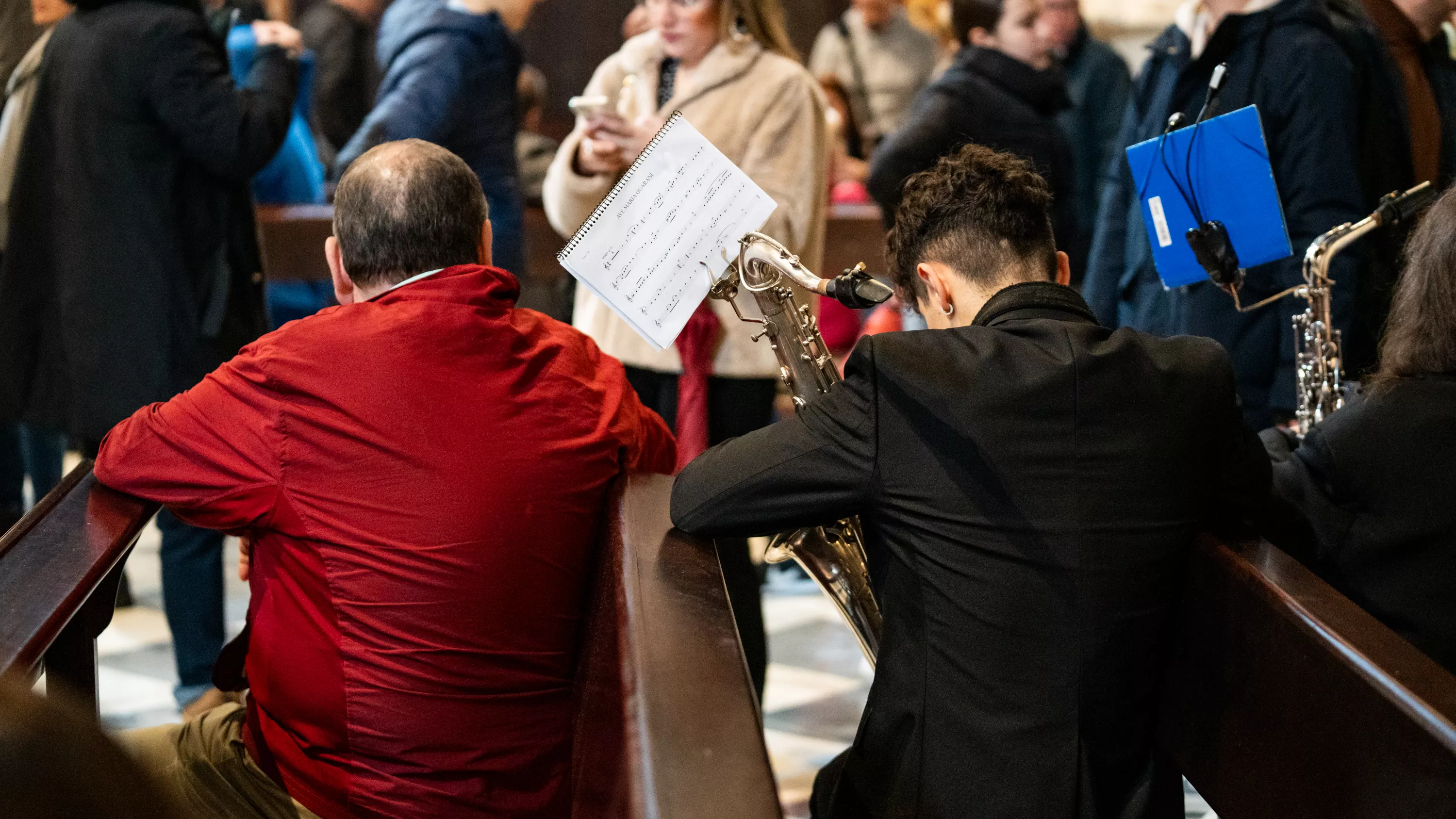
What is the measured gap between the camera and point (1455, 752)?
3.93ft

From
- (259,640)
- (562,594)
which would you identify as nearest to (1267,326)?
(562,594)

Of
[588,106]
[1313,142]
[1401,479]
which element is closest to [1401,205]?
[1313,142]

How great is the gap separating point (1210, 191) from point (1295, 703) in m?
1.29

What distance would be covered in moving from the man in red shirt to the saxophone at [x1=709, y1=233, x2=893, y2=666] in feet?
1.13

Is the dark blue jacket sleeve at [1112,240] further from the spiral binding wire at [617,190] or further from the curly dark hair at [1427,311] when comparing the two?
the spiral binding wire at [617,190]

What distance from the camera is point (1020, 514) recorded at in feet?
5.50

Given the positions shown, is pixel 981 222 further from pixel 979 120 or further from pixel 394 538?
pixel 979 120

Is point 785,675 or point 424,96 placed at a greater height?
point 424,96

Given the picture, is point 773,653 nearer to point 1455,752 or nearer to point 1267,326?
point 1267,326

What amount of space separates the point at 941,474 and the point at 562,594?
613mm

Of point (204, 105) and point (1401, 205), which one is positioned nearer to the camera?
point (1401, 205)

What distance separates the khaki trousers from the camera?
199 centimetres

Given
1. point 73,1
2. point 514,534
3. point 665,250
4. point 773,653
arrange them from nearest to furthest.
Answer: point 514,534 → point 665,250 → point 73,1 → point 773,653

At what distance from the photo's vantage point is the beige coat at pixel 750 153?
313 cm
